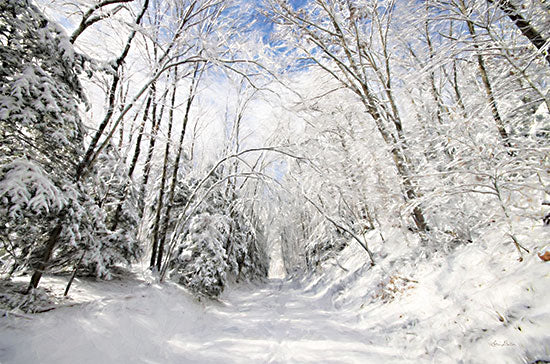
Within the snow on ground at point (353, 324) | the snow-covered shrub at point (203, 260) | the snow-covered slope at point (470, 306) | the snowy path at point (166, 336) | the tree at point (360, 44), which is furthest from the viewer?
the snow-covered shrub at point (203, 260)

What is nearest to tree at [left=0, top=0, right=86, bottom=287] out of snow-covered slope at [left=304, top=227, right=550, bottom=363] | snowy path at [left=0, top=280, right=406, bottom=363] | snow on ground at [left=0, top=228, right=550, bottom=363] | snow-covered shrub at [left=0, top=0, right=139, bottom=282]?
snow-covered shrub at [left=0, top=0, right=139, bottom=282]

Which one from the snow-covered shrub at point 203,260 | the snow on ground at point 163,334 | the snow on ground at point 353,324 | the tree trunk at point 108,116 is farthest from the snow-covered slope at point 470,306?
the tree trunk at point 108,116

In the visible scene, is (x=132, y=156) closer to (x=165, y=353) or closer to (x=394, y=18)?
(x=165, y=353)

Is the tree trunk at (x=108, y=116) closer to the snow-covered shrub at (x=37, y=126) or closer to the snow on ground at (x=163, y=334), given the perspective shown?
the snow-covered shrub at (x=37, y=126)

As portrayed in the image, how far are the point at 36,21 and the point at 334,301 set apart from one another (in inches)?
338

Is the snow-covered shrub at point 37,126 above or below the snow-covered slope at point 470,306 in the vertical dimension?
above

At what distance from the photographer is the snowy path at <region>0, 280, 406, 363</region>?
2.53 meters

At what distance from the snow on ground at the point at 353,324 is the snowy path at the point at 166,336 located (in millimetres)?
15

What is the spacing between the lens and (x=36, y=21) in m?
2.87

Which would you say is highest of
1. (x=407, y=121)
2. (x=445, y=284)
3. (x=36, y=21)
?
(x=407, y=121)

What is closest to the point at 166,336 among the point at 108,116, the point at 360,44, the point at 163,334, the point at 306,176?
the point at 163,334

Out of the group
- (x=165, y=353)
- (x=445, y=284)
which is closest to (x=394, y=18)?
(x=445, y=284)

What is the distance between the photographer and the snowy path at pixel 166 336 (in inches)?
99.4

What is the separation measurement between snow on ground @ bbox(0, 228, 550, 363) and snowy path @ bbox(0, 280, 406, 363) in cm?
2
